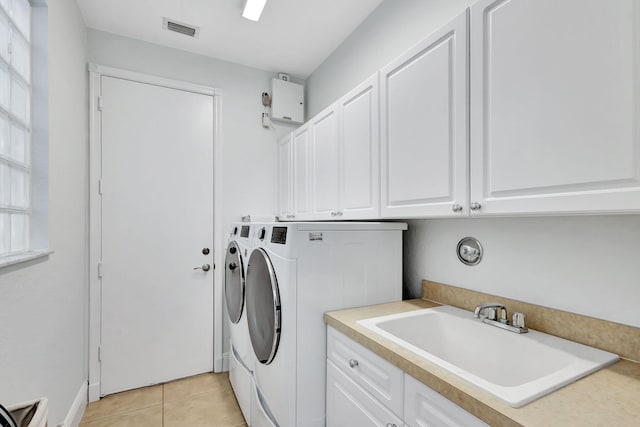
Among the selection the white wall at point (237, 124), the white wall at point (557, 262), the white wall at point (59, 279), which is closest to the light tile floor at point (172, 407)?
the white wall at point (59, 279)

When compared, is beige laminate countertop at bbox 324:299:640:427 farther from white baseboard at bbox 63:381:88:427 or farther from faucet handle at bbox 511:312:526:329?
white baseboard at bbox 63:381:88:427

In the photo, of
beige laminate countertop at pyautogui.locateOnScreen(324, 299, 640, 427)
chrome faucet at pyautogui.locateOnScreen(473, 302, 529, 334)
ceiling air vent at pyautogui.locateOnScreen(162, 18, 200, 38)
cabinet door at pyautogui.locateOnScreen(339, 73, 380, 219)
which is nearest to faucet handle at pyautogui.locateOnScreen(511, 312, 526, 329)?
chrome faucet at pyautogui.locateOnScreen(473, 302, 529, 334)

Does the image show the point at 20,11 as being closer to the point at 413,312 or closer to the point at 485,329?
the point at 413,312

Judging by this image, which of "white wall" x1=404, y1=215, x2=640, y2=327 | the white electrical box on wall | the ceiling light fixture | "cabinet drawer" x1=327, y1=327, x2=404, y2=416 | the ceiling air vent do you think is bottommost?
"cabinet drawer" x1=327, y1=327, x2=404, y2=416

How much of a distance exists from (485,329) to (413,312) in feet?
1.01

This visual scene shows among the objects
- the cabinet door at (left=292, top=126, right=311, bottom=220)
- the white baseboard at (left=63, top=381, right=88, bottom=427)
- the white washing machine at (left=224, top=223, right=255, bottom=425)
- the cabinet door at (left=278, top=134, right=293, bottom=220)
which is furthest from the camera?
the cabinet door at (left=278, top=134, right=293, bottom=220)

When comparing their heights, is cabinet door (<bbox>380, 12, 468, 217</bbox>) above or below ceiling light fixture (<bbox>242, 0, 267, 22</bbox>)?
below

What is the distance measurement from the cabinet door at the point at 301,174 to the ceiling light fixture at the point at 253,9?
81 cm

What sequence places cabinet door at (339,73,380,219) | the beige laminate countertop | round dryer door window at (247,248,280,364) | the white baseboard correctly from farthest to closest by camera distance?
the white baseboard < cabinet door at (339,73,380,219) < round dryer door window at (247,248,280,364) < the beige laminate countertop

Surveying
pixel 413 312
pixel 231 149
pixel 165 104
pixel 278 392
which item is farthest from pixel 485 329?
A: pixel 165 104

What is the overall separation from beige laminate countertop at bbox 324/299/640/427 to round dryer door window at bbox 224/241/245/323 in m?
1.24

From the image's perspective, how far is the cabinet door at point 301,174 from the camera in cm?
235

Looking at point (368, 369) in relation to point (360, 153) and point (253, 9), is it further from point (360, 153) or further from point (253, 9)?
point (253, 9)

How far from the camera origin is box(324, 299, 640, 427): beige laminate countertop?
69 centimetres
